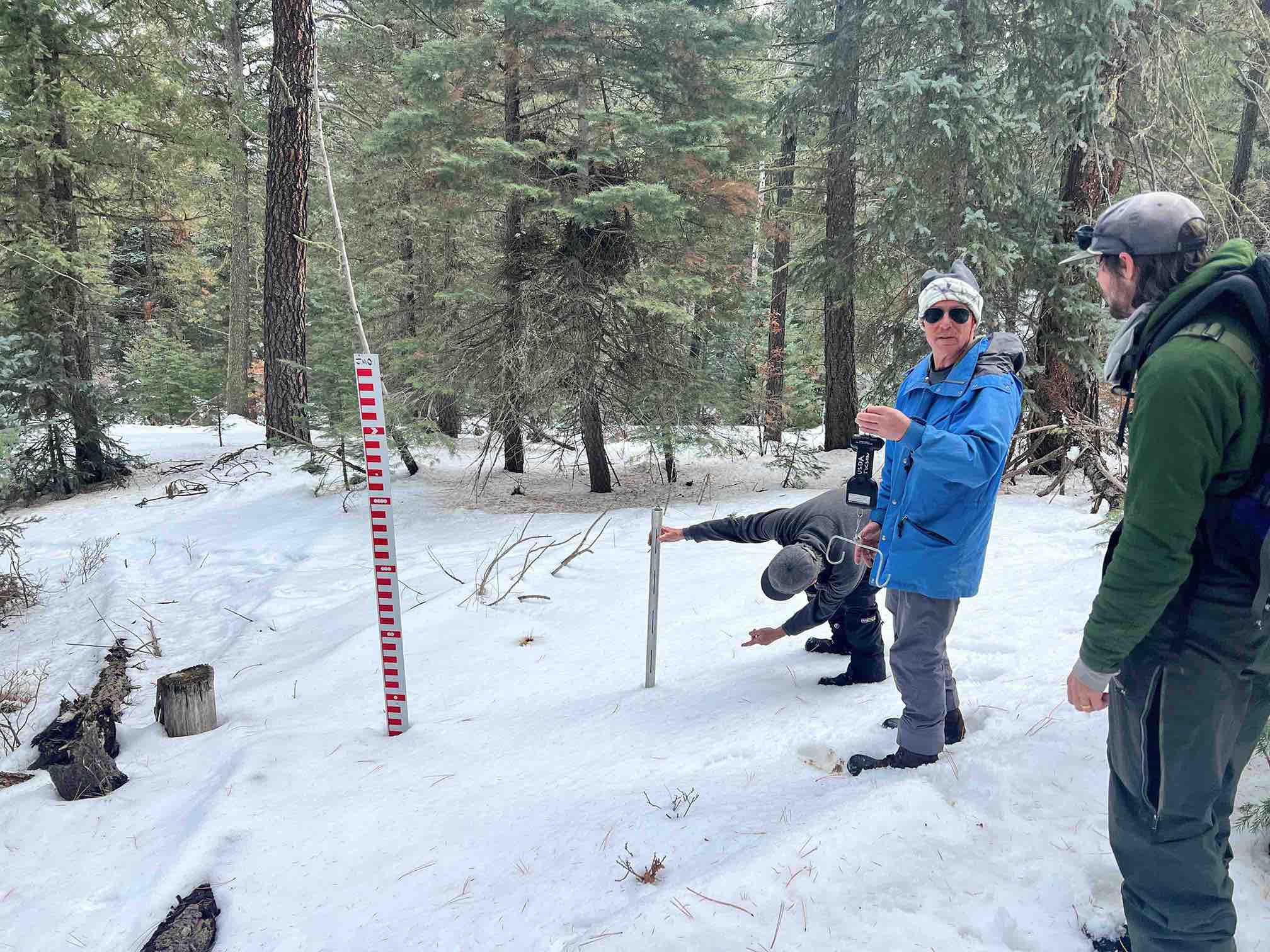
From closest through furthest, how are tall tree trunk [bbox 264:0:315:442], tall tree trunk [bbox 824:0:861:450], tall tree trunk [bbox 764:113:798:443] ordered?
tall tree trunk [bbox 264:0:315:442] < tall tree trunk [bbox 824:0:861:450] < tall tree trunk [bbox 764:113:798:443]

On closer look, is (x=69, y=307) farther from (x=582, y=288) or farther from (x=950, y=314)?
(x=950, y=314)

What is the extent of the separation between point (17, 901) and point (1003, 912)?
13.1 ft

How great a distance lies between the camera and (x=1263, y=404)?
1.75 metres

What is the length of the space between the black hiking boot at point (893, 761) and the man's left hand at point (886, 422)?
1399 millimetres

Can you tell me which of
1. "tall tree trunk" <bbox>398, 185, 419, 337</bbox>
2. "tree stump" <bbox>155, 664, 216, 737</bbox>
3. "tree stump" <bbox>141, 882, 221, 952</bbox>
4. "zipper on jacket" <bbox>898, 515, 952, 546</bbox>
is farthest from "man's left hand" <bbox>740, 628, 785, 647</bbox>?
"tall tree trunk" <bbox>398, 185, 419, 337</bbox>

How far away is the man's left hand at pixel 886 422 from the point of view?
2.72 metres

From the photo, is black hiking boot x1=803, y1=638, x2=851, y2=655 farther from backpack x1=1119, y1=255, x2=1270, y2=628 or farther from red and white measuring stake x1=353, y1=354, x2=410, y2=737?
backpack x1=1119, y1=255, x2=1270, y2=628

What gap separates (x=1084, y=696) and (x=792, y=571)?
1.78 metres

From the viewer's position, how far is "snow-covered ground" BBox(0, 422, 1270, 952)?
2.62 m

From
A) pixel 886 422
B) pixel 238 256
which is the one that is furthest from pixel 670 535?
pixel 238 256

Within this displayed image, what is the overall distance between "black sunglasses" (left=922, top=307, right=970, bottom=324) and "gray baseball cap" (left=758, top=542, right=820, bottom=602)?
127cm

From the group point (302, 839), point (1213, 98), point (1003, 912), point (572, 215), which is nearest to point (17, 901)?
point (302, 839)

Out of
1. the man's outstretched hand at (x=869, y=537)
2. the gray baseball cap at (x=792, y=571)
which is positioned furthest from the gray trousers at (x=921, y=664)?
the gray baseball cap at (x=792, y=571)

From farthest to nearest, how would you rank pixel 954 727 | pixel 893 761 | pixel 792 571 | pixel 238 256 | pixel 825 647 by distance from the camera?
pixel 238 256, pixel 825 647, pixel 792 571, pixel 954 727, pixel 893 761
